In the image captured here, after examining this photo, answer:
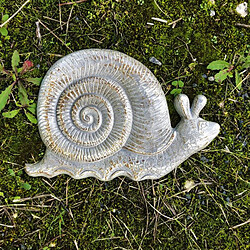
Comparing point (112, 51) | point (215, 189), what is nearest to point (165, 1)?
point (112, 51)

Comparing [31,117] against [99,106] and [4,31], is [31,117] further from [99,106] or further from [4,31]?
[4,31]

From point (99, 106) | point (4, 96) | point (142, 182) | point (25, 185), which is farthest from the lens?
point (142, 182)

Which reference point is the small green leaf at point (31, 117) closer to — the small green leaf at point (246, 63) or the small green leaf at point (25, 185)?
the small green leaf at point (25, 185)

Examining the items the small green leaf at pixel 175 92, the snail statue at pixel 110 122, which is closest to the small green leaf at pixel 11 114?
the snail statue at pixel 110 122

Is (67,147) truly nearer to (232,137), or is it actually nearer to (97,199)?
(97,199)

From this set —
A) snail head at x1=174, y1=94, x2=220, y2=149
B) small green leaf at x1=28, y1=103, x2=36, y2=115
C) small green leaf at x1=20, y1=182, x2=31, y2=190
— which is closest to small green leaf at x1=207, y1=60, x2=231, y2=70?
snail head at x1=174, y1=94, x2=220, y2=149

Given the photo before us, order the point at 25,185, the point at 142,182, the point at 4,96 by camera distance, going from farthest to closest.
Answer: the point at 142,182 < the point at 25,185 < the point at 4,96

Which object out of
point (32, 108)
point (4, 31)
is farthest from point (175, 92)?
point (4, 31)
